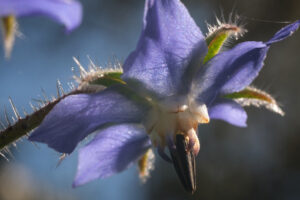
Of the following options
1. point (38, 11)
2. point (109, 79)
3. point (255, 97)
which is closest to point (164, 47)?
point (109, 79)

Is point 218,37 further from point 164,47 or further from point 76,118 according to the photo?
point 76,118

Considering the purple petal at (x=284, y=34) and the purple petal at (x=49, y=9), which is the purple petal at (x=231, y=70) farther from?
the purple petal at (x=49, y=9)

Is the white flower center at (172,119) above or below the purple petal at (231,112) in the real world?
above

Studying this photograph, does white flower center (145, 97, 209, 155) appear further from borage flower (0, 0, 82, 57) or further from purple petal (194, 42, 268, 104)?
borage flower (0, 0, 82, 57)

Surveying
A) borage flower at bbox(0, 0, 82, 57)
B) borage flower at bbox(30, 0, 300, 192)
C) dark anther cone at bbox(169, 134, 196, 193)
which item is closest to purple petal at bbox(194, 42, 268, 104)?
borage flower at bbox(30, 0, 300, 192)

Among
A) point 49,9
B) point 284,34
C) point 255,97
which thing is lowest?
point 255,97

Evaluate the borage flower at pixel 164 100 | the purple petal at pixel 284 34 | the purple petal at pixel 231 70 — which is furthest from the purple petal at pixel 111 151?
the purple petal at pixel 284 34
